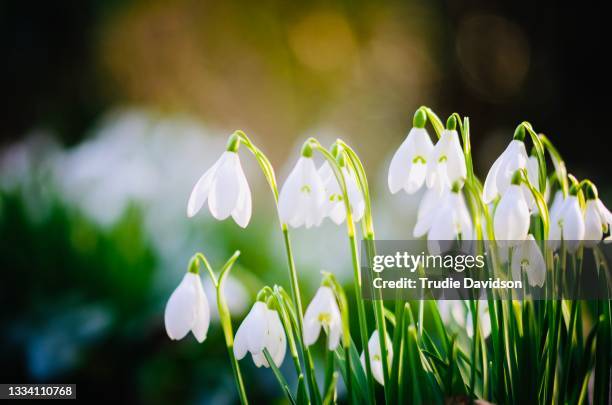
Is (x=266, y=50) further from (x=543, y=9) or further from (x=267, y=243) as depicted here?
(x=267, y=243)

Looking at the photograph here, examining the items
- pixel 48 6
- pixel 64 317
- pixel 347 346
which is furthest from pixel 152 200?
pixel 48 6

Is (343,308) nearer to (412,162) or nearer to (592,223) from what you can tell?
(412,162)

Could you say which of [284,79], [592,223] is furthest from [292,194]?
[284,79]

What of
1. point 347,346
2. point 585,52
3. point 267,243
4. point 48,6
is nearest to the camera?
point 347,346

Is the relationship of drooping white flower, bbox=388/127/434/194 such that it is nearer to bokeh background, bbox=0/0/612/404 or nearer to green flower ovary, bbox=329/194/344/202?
green flower ovary, bbox=329/194/344/202

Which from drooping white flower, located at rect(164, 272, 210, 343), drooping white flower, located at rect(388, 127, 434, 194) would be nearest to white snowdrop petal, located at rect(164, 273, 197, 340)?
drooping white flower, located at rect(164, 272, 210, 343)

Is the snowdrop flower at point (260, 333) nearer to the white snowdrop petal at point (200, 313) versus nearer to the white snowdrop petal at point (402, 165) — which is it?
the white snowdrop petal at point (200, 313)

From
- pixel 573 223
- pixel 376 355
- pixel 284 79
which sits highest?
pixel 284 79
